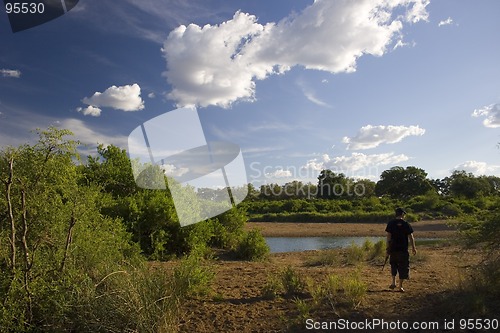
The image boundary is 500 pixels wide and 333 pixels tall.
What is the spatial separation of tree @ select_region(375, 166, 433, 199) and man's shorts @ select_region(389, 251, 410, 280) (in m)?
64.8

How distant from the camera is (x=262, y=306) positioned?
7660 millimetres

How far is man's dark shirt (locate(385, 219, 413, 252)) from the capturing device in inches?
351

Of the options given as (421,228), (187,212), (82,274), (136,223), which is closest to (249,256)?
(187,212)

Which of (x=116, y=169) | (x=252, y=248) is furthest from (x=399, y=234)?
(x=116, y=169)

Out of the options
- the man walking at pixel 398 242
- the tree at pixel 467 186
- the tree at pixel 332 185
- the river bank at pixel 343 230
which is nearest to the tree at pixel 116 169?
the man walking at pixel 398 242

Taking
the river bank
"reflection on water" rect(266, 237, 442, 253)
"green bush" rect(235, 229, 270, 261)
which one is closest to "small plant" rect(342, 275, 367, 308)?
"green bush" rect(235, 229, 270, 261)

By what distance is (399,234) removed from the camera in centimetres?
895

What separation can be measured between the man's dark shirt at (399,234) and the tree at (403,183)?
64.7 metres

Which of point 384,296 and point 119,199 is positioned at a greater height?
point 119,199

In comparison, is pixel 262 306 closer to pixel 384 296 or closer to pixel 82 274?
pixel 384 296

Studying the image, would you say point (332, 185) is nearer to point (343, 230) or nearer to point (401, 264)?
point (343, 230)

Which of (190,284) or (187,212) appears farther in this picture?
(187,212)

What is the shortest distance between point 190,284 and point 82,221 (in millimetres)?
2328

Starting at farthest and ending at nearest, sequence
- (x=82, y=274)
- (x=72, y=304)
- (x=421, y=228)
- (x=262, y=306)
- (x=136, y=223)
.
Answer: (x=421, y=228), (x=136, y=223), (x=262, y=306), (x=82, y=274), (x=72, y=304)
